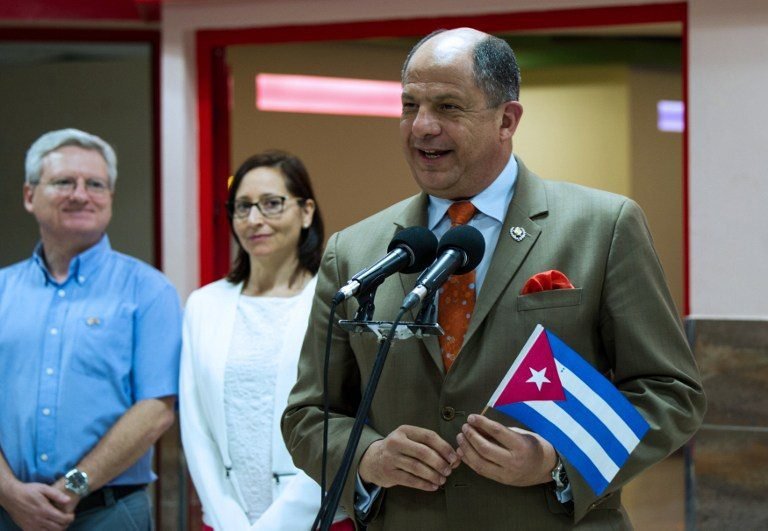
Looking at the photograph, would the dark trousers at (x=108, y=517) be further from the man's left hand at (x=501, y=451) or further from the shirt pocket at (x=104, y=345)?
the man's left hand at (x=501, y=451)

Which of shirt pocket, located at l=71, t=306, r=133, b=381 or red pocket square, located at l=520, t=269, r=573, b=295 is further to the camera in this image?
shirt pocket, located at l=71, t=306, r=133, b=381

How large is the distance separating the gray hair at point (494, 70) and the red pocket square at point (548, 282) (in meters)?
0.33

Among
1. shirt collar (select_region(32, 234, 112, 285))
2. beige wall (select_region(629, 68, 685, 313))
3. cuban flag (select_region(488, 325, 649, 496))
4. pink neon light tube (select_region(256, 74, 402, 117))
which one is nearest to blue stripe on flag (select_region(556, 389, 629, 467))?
cuban flag (select_region(488, 325, 649, 496))

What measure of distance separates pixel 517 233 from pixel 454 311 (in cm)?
18

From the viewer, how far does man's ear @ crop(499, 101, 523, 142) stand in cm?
198

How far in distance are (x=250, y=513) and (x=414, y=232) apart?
1.44 meters

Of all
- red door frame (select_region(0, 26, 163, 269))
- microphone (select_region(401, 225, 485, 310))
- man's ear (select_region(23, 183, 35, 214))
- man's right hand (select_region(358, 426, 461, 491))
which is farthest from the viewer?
red door frame (select_region(0, 26, 163, 269))

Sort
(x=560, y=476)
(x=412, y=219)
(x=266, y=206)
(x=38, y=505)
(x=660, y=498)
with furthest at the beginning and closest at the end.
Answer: (x=660, y=498) → (x=266, y=206) → (x=38, y=505) → (x=412, y=219) → (x=560, y=476)

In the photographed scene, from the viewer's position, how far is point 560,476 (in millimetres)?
1826

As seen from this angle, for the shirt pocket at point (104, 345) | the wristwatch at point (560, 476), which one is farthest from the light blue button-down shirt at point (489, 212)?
the shirt pocket at point (104, 345)

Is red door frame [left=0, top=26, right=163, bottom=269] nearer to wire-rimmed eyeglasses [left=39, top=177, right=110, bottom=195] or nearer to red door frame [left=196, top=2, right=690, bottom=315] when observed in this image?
red door frame [left=196, top=2, right=690, bottom=315]

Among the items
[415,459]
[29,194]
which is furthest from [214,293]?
[415,459]

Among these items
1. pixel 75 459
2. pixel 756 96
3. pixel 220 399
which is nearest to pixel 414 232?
pixel 220 399

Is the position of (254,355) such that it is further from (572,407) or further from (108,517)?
(572,407)
